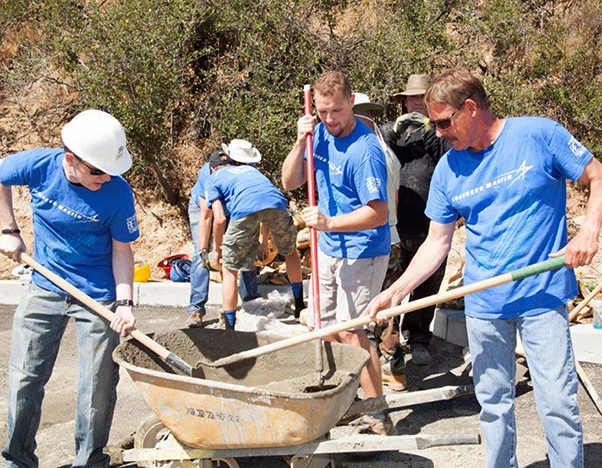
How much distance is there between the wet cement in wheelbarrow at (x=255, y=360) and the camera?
4355 mm

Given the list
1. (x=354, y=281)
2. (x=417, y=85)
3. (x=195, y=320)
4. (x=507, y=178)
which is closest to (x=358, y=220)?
(x=354, y=281)

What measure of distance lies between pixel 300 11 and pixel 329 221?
6677 millimetres

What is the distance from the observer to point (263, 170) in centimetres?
987

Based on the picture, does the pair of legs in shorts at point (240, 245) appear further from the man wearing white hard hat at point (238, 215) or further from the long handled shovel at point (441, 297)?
the long handled shovel at point (441, 297)

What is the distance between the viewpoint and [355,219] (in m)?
4.45

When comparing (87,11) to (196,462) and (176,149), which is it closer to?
(176,149)

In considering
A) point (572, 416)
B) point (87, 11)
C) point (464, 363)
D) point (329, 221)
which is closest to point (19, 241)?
point (329, 221)

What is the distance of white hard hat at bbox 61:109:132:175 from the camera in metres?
3.87

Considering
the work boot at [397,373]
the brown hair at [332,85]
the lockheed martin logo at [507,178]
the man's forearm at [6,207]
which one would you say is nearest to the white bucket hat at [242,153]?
the work boot at [397,373]

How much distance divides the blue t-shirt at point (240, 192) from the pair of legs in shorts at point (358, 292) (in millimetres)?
2120

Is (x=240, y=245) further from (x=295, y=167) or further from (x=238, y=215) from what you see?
(x=295, y=167)

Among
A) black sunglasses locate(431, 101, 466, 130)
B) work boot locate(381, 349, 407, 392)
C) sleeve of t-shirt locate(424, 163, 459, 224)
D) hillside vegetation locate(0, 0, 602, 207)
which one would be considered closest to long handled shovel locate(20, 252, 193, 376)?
sleeve of t-shirt locate(424, 163, 459, 224)

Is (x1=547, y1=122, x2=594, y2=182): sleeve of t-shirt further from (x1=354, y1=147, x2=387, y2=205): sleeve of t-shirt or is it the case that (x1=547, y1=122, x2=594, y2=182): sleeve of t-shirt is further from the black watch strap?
the black watch strap

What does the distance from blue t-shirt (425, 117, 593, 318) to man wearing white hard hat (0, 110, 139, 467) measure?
5.75 feet
